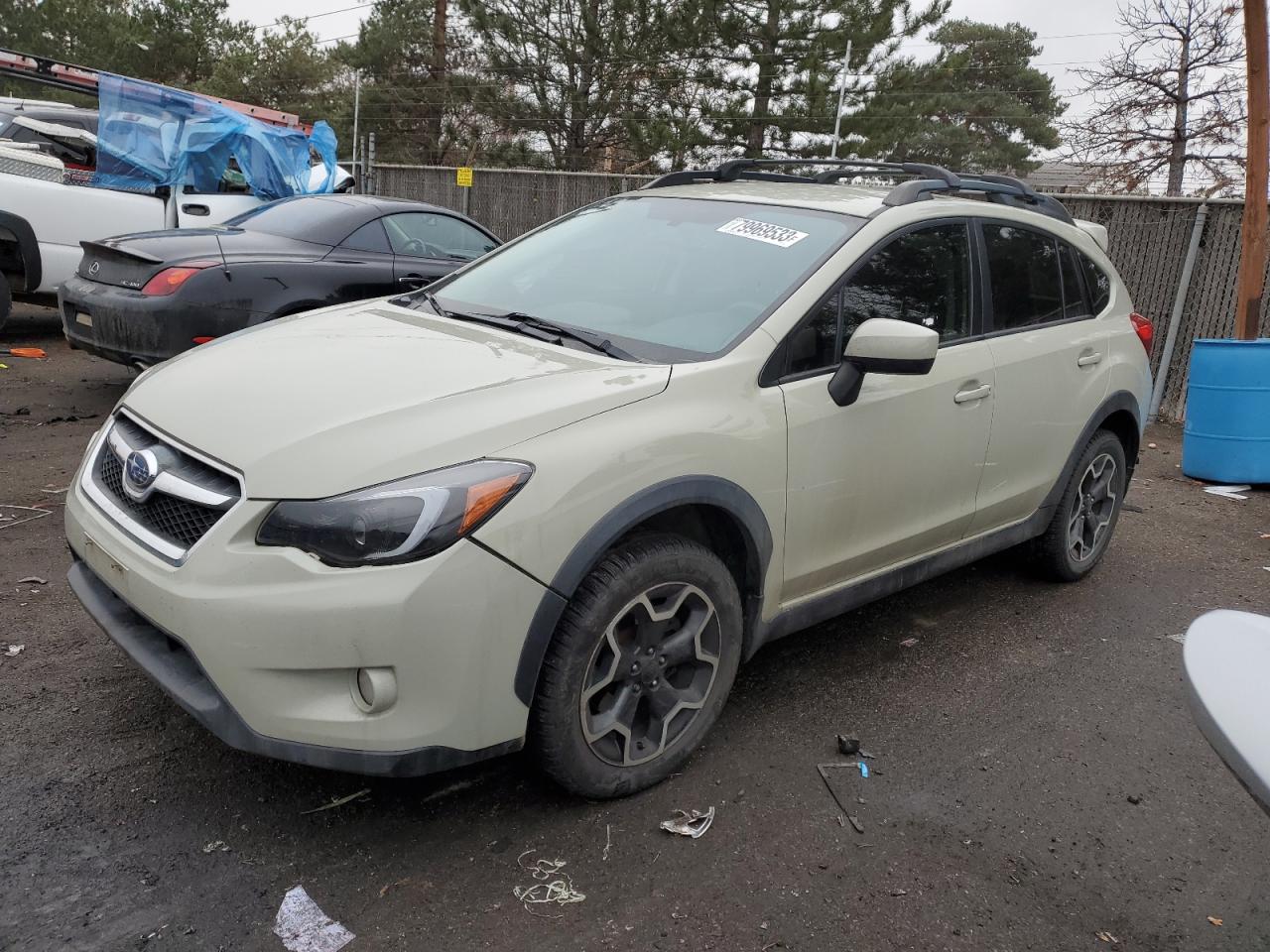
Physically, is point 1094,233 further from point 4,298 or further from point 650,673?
point 4,298

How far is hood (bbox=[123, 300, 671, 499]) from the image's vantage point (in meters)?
2.42

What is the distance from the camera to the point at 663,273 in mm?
3527

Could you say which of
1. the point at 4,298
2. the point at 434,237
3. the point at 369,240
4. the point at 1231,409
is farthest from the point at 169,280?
the point at 1231,409

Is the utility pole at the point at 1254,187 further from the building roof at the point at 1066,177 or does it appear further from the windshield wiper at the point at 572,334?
the windshield wiper at the point at 572,334

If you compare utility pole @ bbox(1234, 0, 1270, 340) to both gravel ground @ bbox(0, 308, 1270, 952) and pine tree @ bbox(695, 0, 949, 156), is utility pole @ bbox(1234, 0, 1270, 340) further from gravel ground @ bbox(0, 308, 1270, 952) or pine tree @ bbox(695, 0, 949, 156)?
pine tree @ bbox(695, 0, 949, 156)

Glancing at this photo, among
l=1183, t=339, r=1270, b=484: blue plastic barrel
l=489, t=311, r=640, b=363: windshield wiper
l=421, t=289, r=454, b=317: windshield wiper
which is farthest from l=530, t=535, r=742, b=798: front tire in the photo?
l=1183, t=339, r=1270, b=484: blue plastic barrel

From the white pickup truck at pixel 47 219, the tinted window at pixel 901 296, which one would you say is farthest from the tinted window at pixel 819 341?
the white pickup truck at pixel 47 219

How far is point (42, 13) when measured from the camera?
4044cm

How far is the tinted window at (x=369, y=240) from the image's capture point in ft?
23.2

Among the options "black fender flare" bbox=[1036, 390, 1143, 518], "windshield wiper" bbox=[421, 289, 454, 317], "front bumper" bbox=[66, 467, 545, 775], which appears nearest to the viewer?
"front bumper" bbox=[66, 467, 545, 775]

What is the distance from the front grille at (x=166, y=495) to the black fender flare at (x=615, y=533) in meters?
0.77

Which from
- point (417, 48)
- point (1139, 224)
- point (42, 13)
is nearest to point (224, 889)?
point (1139, 224)

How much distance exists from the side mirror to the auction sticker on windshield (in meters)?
0.49

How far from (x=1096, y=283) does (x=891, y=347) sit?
7.15 ft
